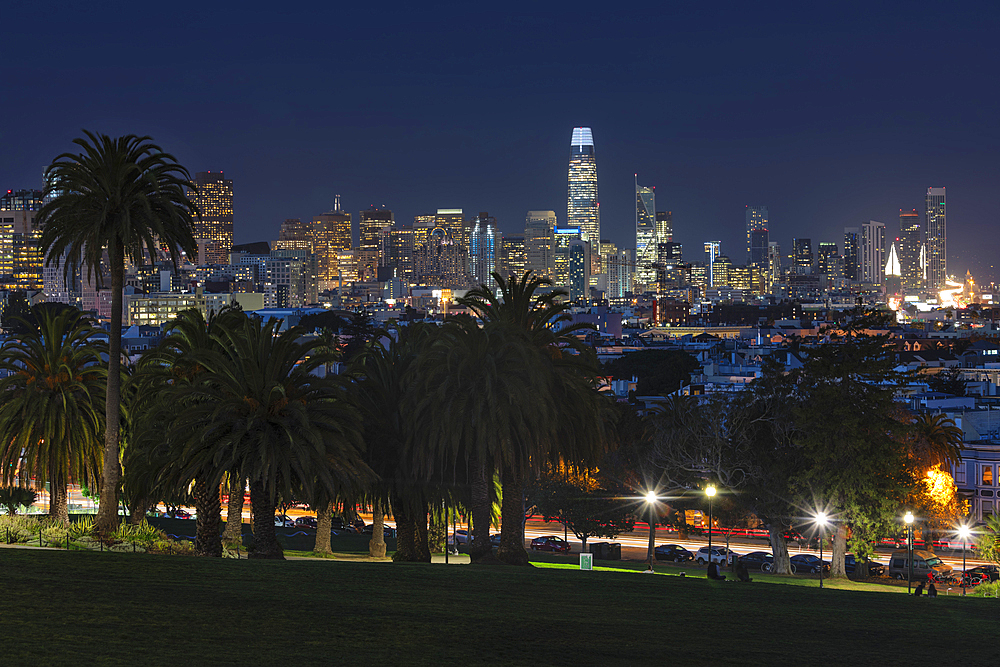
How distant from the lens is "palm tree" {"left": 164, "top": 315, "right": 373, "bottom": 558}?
109ft

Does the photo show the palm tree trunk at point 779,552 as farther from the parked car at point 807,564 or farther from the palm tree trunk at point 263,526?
the palm tree trunk at point 263,526

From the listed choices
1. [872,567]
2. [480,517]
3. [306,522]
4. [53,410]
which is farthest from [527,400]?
[306,522]

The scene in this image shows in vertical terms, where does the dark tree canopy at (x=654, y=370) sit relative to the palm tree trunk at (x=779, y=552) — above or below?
above

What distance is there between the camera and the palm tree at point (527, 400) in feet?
128

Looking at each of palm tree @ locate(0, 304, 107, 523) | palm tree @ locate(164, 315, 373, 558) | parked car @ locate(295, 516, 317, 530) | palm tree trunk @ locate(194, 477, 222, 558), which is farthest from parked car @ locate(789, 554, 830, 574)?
palm tree @ locate(0, 304, 107, 523)

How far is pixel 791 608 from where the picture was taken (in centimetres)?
2667

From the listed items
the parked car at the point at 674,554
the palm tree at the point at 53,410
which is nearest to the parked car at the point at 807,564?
the parked car at the point at 674,554

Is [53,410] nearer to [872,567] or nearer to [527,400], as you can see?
[527,400]

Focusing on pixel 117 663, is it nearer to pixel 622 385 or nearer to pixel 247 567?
pixel 247 567

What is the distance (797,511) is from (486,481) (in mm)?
20502

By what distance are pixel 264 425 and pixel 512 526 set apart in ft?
46.3

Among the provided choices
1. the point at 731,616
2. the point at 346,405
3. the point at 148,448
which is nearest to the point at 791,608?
the point at 731,616

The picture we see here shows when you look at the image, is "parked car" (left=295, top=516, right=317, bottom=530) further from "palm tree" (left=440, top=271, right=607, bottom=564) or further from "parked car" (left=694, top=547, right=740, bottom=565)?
"palm tree" (left=440, top=271, right=607, bottom=564)

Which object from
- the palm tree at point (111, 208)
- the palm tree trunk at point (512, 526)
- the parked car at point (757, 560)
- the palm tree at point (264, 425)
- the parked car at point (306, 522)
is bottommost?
the parked car at point (757, 560)
